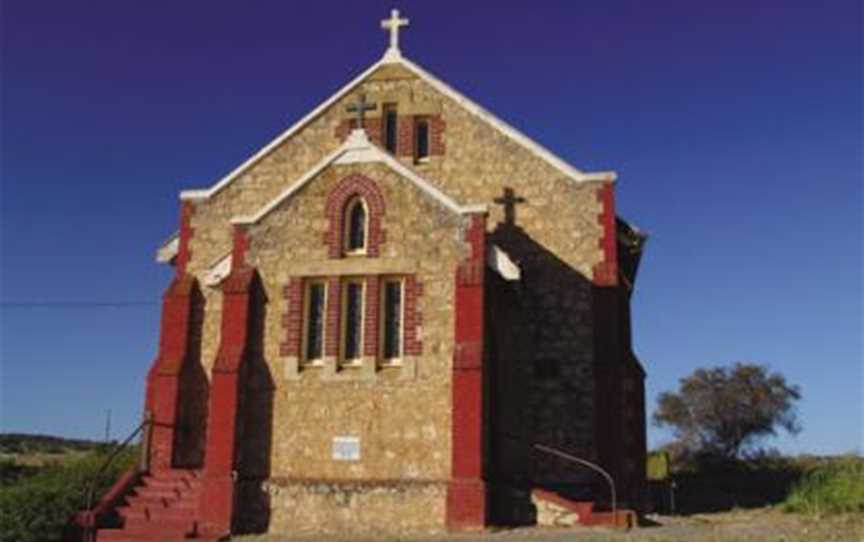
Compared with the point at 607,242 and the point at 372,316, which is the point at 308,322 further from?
the point at 607,242

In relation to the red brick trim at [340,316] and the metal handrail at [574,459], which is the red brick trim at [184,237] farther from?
the metal handrail at [574,459]

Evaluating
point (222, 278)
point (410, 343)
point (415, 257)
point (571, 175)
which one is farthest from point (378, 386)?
point (571, 175)

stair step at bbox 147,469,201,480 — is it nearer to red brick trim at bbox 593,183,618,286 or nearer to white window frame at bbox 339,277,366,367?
white window frame at bbox 339,277,366,367

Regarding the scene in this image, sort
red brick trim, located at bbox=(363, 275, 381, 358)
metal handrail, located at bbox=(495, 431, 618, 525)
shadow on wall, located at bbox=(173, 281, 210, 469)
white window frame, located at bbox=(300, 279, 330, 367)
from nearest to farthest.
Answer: red brick trim, located at bbox=(363, 275, 381, 358)
white window frame, located at bbox=(300, 279, 330, 367)
metal handrail, located at bbox=(495, 431, 618, 525)
shadow on wall, located at bbox=(173, 281, 210, 469)

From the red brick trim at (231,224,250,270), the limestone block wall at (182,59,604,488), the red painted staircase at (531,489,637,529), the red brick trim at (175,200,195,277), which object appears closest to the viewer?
the red painted staircase at (531,489,637,529)

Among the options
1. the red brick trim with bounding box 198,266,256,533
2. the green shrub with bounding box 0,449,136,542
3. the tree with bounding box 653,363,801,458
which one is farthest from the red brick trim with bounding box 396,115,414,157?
the tree with bounding box 653,363,801,458

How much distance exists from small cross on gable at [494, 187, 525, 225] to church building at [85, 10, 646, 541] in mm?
40

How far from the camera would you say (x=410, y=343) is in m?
21.3

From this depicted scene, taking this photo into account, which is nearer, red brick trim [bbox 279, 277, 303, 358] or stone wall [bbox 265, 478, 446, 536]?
stone wall [bbox 265, 478, 446, 536]

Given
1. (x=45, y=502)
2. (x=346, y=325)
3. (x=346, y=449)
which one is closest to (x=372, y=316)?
(x=346, y=325)

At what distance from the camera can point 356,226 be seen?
74.0 feet

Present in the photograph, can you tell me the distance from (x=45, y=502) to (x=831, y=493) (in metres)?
15.4

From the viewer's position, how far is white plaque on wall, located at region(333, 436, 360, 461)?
69.3 ft

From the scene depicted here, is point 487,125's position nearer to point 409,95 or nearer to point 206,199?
point 409,95
